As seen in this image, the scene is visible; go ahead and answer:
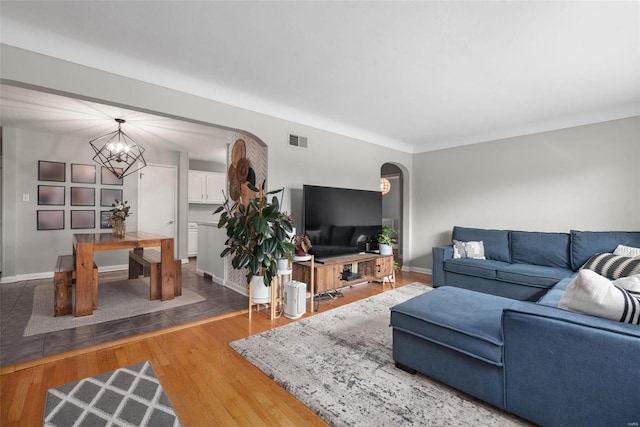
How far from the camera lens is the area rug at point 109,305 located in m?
2.80

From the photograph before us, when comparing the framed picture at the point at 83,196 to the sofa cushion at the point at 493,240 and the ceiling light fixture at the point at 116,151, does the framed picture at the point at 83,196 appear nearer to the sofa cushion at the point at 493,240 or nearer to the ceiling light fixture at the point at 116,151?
the ceiling light fixture at the point at 116,151

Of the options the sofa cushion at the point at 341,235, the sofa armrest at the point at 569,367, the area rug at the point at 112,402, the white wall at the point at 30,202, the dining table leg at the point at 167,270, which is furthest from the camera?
the white wall at the point at 30,202

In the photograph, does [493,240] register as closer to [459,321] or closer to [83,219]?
[459,321]

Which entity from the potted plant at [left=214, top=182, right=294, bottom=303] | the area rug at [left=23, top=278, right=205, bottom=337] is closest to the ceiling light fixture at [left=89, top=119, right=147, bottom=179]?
the area rug at [left=23, top=278, right=205, bottom=337]

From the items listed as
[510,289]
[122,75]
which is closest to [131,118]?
[122,75]

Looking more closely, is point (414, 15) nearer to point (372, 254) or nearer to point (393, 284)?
point (372, 254)

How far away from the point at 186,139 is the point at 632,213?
648cm

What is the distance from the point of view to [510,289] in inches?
139

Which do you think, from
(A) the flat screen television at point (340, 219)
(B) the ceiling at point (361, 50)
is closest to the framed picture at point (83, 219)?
(B) the ceiling at point (361, 50)

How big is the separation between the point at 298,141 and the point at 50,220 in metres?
4.47

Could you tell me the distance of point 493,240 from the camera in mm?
4250

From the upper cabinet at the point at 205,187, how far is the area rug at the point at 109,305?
2619 millimetres

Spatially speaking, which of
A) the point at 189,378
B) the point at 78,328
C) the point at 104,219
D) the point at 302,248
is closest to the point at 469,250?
the point at 302,248

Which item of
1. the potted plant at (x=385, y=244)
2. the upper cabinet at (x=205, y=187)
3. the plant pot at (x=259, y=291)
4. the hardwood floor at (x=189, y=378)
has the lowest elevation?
the hardwood floor at (x=189, y=378)
